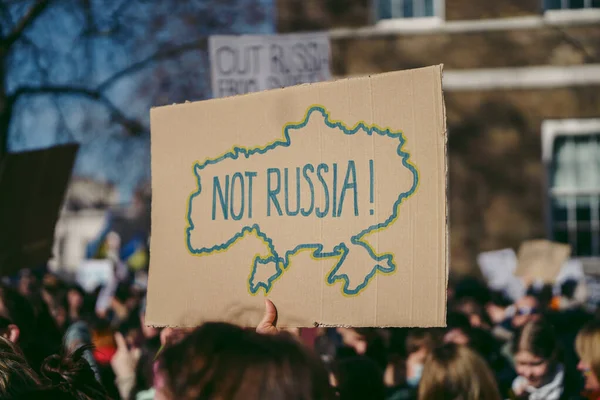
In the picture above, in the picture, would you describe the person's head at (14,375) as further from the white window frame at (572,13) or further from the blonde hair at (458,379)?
the white window frame at (572,13)

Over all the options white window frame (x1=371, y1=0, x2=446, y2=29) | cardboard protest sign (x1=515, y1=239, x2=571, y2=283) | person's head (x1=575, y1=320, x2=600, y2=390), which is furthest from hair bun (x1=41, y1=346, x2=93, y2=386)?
white window frame (x1=371, y1=0, x2=446, y2=29)

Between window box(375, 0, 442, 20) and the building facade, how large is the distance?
71 millimetres

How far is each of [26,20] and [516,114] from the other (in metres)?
6.68

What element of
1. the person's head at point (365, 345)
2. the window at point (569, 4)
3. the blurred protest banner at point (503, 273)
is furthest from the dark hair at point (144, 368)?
the window at point (569, 4)

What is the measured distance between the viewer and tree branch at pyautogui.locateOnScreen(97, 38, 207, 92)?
9984mm

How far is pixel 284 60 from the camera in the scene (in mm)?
5410

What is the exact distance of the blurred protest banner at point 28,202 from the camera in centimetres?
511

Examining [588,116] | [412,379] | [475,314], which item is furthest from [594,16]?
[412,379]

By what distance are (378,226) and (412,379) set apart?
206cm

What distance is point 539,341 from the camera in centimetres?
403

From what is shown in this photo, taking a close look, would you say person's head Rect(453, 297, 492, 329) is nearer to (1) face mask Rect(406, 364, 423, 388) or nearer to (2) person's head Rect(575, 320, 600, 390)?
(1) face mask Rect(406, 364, 423, 388)

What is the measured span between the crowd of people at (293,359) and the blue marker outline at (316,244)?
8.4 inches

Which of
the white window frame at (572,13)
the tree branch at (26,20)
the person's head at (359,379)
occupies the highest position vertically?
the white window frame at (572,13)

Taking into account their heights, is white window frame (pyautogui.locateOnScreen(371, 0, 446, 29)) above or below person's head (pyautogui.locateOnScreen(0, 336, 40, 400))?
above
